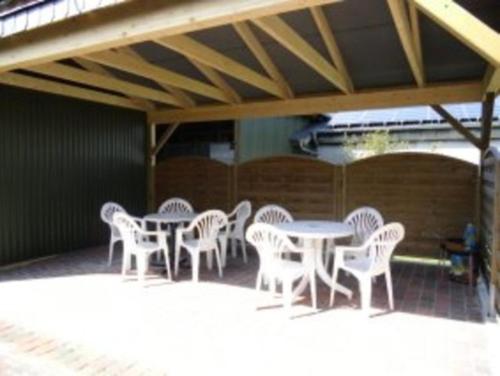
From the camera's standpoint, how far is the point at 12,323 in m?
3.75

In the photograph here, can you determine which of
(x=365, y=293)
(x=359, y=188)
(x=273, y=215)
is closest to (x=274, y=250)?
(x=365, y=293)

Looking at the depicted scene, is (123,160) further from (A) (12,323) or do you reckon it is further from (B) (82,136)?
(A) (12,323)

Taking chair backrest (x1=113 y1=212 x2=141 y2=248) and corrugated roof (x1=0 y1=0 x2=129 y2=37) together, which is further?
chair backrest (x1=113 y1=212 x2=141 y2=248)

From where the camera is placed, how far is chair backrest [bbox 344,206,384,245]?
5.45 m

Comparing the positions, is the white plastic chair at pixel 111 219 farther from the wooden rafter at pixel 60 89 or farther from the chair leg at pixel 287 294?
the chair leg at pixel 287 294

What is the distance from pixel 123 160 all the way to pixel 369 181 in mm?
4547

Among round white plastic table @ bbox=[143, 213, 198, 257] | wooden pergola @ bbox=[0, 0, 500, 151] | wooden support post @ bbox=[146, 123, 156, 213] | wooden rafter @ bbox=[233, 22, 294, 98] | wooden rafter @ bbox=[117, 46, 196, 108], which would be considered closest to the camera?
wooden pergola @ bbox=[0, 0, 500, 151]

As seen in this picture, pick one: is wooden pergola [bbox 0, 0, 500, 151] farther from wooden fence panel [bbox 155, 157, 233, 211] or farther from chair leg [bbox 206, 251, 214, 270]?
chair leg [bbox 206, 251, 214, 270]

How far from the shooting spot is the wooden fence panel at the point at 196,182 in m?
8.12

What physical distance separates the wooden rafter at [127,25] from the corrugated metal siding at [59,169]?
227 centimetres

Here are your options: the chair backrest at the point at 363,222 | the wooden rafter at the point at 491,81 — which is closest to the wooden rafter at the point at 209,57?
the chair backrest at the point at 363,222

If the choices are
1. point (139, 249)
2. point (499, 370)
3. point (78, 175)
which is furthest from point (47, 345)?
point (78, 175)

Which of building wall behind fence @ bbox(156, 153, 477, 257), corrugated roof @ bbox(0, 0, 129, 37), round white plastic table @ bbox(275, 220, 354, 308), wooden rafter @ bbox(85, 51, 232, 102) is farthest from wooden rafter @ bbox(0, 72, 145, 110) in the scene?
round white plastic table @ bbox(275, 220, 354, 308)

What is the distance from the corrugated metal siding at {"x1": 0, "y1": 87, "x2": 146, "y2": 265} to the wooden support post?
0.25m
